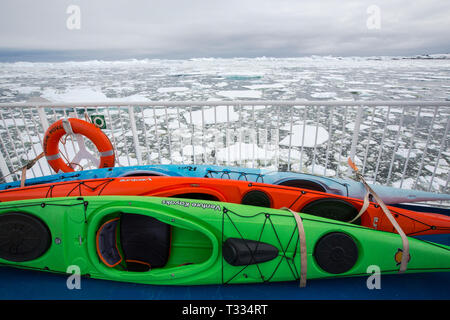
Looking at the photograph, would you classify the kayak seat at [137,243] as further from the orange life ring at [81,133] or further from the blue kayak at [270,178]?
the orange life ring at [81,133]

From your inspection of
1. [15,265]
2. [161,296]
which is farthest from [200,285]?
[15,265]

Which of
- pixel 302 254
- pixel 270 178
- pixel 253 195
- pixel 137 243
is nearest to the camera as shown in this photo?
pixel 302 254

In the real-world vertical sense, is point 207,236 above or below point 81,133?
below

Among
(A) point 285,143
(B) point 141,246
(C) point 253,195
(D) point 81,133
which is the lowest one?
(B) point 141,246

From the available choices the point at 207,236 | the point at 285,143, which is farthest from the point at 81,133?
the point at 285,143

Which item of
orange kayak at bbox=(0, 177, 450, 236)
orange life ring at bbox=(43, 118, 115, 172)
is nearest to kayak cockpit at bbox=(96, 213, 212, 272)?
orange kayak at bbox=(0, 177, 450, 236)

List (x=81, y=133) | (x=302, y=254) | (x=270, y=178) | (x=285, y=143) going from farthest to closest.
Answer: (x=285, y=143), (x=81, y=133), (x=270, y=178), (x=302, y=254)

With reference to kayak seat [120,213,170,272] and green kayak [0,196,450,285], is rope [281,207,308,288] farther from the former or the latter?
kayak seat [120,213,170,272]

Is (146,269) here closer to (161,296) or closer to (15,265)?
(161,296)

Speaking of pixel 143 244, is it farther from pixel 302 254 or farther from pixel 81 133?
pixel 81 133
